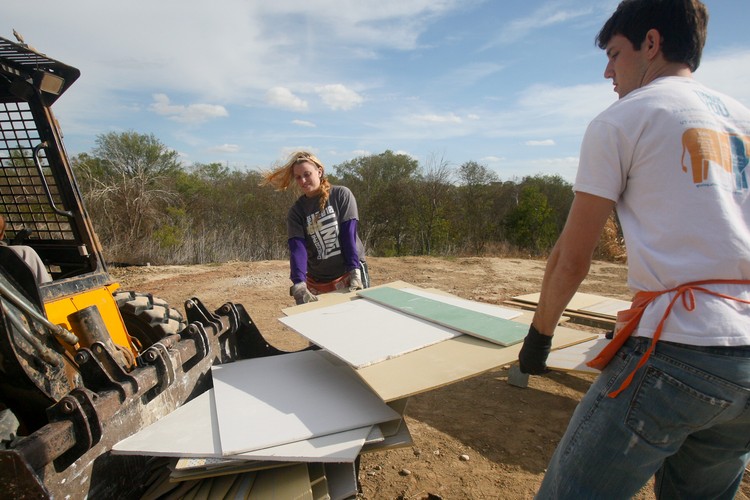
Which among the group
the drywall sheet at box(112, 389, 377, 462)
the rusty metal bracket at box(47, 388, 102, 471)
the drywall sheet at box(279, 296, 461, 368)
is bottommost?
the drywall sheet at box(112, 389, 377, 462)

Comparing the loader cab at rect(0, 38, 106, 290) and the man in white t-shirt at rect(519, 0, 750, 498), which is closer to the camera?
the man in white t-shirt at rect(519, 0, 750, 498)

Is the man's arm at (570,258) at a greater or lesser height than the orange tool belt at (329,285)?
greater

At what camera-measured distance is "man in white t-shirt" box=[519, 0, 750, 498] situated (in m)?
1.18

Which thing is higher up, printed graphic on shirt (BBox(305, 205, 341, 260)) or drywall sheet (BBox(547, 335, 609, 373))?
printed graphic on shirt (BBox(305, 205, 341, 260))

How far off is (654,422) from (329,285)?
273 cm

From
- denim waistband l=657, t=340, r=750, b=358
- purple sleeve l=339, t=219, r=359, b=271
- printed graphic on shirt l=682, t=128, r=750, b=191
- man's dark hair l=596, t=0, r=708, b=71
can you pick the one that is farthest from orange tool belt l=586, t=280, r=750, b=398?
purple sleeve l=339, t=219, r=359, b=271

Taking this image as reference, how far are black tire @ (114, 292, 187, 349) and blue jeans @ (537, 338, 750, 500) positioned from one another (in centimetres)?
265

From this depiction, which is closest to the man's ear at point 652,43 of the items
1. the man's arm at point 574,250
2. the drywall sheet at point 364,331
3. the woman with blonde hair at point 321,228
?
the man's arm at point 574,250

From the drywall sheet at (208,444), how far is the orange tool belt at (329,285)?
6.54ft

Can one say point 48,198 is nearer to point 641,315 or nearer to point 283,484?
point 283,484

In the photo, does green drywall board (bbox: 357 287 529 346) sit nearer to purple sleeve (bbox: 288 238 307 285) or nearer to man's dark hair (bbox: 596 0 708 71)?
purple sleeve (bbox: 288 238 307 285)

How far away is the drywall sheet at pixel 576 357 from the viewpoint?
3.26 m

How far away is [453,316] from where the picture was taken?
2.29 metres

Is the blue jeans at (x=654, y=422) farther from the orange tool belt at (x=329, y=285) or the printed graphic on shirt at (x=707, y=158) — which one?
the orange tool belt at (x=329, y=285)
